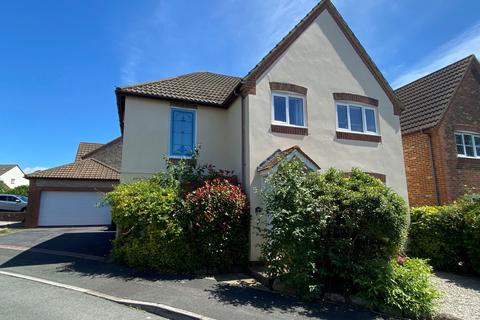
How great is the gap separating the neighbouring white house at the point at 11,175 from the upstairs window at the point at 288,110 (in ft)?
225

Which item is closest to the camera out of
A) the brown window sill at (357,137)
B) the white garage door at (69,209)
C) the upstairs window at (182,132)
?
the brown window sill at (357,137)

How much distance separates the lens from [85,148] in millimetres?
34188

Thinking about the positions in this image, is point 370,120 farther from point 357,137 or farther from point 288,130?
point 288,130

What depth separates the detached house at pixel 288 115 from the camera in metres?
10.9

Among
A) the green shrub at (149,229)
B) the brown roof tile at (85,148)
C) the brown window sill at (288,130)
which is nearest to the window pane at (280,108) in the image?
the brown window sill at (288,130)

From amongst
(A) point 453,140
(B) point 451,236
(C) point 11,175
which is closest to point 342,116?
(B) point 451,236

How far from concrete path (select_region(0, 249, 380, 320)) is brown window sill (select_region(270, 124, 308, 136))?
17.4 feet

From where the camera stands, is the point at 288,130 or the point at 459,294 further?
the point at 288,130

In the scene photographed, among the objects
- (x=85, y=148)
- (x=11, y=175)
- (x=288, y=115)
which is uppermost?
(x=11, y=175)

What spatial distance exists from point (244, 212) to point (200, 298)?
308cm

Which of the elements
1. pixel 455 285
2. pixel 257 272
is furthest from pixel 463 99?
pixel 257 272

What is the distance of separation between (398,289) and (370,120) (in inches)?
315

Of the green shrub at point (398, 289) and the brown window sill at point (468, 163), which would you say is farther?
the brown window sill at point (468, 163)

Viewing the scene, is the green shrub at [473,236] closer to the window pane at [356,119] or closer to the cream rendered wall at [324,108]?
the cream rendered wall at [324,108]
